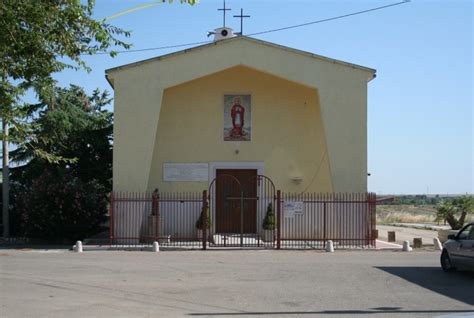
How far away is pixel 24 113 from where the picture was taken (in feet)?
35.9

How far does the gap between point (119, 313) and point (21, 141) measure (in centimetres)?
366

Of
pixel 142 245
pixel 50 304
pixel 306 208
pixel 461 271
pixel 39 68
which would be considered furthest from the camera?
pixel 306 208

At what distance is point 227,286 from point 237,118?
12.7m

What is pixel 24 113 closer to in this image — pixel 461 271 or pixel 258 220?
pixel 461 271

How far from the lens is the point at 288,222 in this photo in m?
24.0

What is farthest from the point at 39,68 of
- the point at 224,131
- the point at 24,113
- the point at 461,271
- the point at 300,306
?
the point at 224,131

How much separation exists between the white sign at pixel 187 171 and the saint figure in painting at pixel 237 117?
180 cm

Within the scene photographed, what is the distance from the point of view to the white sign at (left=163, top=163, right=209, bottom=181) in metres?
24.9

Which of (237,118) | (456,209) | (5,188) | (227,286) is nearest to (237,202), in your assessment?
(237,118)

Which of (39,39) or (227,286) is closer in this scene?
(39,39)

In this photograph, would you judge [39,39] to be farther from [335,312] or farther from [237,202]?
[237,202]

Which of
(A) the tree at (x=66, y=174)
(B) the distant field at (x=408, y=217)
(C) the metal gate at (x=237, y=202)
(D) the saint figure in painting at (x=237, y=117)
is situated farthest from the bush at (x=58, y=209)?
(B) the distant field at (x=408, y=217)

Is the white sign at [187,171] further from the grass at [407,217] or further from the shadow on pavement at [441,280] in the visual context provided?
the grass at [407,217]

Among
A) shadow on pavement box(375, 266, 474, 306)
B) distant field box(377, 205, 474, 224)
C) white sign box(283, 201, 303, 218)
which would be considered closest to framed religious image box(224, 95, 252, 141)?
white sign box(283, 201, 303, 218)
